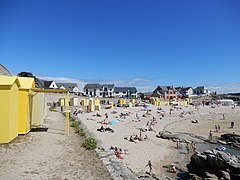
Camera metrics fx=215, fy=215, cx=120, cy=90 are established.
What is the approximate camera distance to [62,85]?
90.4m

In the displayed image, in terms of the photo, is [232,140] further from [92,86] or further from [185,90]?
[185,90]

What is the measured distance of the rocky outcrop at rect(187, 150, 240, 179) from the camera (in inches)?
448

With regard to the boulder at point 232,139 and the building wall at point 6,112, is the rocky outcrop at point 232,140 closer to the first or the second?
the boulder at point 232,139

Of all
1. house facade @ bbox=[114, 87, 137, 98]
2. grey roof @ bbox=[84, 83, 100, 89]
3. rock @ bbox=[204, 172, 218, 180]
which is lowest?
rock @ bbox=[204, 172, 218, 180]

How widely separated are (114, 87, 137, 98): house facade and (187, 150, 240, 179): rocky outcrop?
287 feet

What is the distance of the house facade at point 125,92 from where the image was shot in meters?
100

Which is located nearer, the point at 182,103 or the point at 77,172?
the point at 77,172

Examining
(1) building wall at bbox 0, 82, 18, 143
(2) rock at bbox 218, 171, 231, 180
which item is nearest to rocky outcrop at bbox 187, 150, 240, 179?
(2) rock at bbox 218, 171, 231, 180

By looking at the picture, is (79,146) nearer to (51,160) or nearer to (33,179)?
(51,160)

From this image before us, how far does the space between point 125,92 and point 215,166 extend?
89735 mm

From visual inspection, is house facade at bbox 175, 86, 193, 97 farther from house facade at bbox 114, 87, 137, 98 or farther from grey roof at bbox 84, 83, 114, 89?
grey roof at bbox 84, 83, 114, 89

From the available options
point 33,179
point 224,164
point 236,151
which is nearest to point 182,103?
point 236,151

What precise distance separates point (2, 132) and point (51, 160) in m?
3.26

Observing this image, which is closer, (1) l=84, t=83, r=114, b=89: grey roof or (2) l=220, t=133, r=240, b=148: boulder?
(2) l=220, t=133, r=240, b=148: boulder
